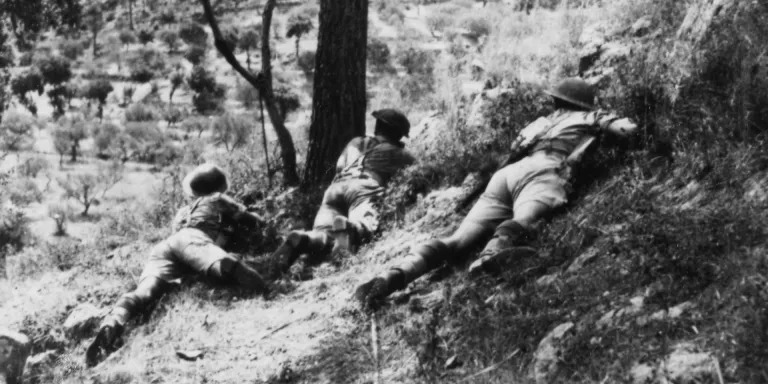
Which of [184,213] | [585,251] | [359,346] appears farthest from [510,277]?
[184,213]

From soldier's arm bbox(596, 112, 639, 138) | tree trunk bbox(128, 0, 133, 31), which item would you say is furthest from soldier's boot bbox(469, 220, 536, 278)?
tree trunk bbox(128, 0, 133, 31)

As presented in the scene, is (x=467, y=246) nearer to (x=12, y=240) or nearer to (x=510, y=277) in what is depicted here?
(x=510, y=277)

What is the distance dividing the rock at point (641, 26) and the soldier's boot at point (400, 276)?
3804 millimetres

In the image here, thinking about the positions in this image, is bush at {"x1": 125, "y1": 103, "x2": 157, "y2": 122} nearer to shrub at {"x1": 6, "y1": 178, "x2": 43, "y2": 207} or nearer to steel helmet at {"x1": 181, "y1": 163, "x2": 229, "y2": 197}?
shrub at {"x1": 6, "y1": 178, "x2": 43, "y2": 207}

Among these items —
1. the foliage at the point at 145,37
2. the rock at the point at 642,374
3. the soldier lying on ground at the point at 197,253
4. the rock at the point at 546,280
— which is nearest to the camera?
the rock at the point at 642,374

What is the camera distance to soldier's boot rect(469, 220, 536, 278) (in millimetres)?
5320

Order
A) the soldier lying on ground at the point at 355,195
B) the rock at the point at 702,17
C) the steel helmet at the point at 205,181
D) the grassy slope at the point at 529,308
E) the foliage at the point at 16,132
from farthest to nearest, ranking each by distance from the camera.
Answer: the foliage at the point at 16,132
the steel helmet at the point at 205,181
the soldier lying on ground at the point at 355,195
the rock at the point at 702,17
the grassy slope at the point at 529,308

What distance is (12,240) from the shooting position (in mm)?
23406

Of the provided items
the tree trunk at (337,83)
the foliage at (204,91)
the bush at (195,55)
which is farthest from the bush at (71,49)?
the tree trunk at (337,83)

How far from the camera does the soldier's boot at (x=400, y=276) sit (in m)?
5.64

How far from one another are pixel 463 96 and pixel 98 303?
4556 mm

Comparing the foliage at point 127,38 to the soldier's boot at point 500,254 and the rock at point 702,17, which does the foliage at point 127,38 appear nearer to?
the rock at point 702,17

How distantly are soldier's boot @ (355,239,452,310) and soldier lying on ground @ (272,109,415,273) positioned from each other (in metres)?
1.50

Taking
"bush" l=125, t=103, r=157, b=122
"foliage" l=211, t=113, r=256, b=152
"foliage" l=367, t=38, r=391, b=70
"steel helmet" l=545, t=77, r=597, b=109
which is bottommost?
"bush" l=125, t=103, r=157, b=122
